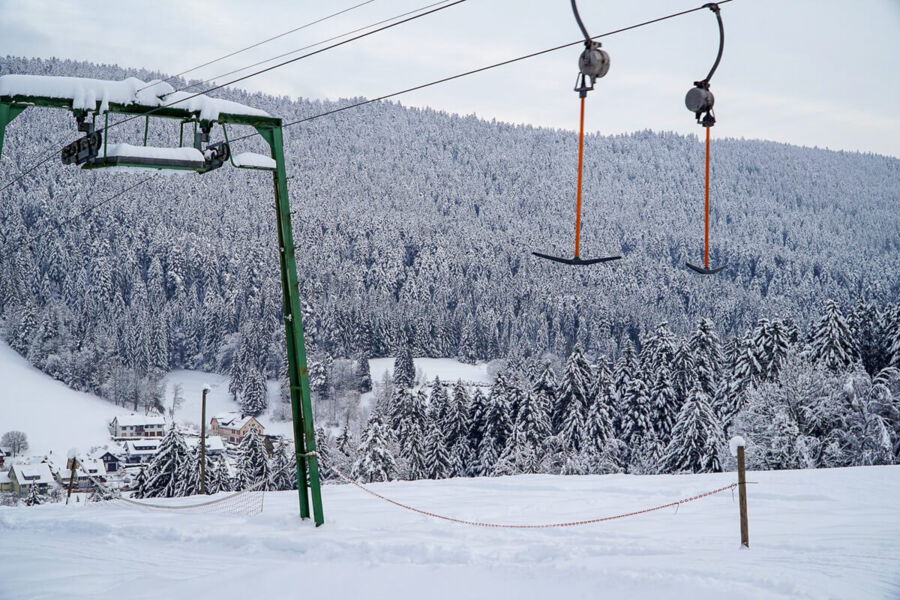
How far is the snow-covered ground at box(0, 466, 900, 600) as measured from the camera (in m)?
9.62

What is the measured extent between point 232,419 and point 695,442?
91.0 m

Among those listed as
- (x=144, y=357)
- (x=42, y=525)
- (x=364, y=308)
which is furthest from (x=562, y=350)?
(x=42, y=525)

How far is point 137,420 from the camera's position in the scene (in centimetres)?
11681

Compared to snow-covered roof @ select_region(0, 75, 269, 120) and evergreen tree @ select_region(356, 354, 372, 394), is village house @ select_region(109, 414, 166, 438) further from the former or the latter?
snow-covered roof @ select_region(0, 75, 269, 120)

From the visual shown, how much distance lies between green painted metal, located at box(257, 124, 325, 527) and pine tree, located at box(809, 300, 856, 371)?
3991 centimetres

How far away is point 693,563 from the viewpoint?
10102 mm

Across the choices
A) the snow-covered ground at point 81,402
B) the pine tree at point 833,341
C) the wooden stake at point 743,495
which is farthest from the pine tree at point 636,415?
the snow-covered ground at point 81,402

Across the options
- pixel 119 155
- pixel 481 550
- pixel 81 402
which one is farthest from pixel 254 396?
pixel 481 550

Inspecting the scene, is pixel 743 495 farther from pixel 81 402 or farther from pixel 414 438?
pixel 81 402

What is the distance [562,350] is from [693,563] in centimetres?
13455

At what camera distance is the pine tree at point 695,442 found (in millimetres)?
44750

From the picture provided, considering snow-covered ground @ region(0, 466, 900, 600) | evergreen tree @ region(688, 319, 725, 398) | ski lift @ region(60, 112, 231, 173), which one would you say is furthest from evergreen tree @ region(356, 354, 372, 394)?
ski lift @ region(60, 112, 231, 173)

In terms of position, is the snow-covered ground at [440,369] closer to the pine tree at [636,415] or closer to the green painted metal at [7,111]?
the pine tree at [636,415]

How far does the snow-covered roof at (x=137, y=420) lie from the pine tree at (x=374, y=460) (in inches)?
2947
